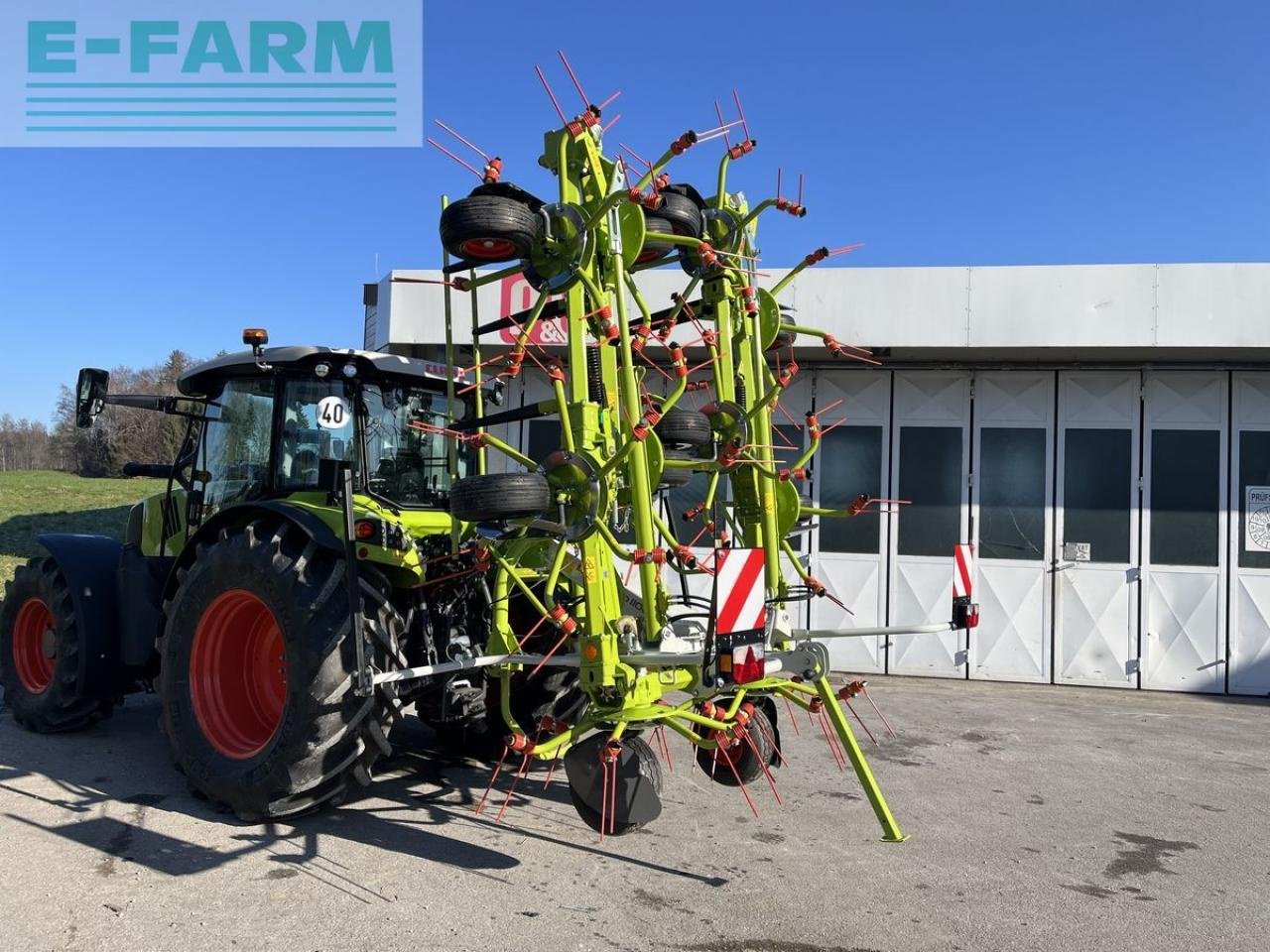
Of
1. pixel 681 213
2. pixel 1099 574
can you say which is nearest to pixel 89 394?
pixel 681 213

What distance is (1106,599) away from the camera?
363 inches

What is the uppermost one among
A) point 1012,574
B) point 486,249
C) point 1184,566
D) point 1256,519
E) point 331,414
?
point 486,249

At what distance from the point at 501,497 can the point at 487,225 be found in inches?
43.1

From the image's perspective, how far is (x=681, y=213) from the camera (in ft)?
15.6

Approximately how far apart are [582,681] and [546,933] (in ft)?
2.90

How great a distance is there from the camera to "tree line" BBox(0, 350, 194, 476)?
79.1 feet

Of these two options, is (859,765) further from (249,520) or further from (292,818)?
(249,520)

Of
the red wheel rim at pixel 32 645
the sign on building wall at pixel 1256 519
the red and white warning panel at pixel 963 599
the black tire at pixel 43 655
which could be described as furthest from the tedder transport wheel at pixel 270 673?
the sign on building wall at pixel 1256 519

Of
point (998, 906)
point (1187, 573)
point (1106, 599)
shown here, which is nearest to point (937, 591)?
point (1106, 599)

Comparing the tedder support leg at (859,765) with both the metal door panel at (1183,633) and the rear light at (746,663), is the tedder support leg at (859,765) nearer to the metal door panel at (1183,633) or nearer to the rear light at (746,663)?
the rear light at (746,663)

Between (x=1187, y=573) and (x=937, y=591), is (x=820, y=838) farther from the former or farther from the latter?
(x=1187, y=573)

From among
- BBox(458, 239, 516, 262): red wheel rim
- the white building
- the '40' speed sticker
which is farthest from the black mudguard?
the white building

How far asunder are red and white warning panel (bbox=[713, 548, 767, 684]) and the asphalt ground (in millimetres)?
875

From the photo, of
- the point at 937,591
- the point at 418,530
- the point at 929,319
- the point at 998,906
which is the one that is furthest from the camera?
the point at 937,591
